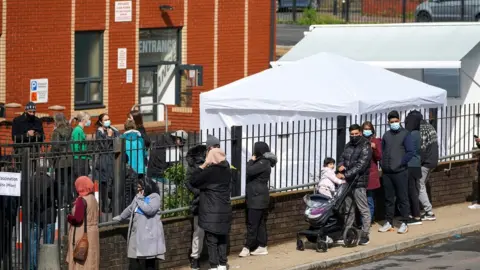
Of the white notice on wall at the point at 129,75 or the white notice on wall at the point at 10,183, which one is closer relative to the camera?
the white notice on wall at the point at 10,183

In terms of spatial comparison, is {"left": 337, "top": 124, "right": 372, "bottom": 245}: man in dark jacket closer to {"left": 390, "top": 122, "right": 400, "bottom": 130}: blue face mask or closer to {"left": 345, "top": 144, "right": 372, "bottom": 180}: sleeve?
{"left": 345, "top": 144, "right": 372, "bottom": 180}: sleeve

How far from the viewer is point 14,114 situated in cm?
2444

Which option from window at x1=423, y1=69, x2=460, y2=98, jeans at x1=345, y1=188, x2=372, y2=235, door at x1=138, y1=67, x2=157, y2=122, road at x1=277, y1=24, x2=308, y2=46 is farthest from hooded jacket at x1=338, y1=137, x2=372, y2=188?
road at x1=277, y1=24, x2=308, y2=46

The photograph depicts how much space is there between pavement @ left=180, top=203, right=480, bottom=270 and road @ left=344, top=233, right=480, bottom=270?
0.19 m

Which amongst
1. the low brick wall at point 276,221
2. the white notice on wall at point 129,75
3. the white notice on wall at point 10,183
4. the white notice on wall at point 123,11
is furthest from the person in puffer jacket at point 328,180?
the white notice on wall at point 129,75

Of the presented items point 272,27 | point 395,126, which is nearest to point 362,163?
point 395,126

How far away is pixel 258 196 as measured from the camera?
51.6 ft

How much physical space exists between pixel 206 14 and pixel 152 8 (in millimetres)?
1854

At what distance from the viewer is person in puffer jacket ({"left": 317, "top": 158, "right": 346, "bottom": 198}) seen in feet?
53.8

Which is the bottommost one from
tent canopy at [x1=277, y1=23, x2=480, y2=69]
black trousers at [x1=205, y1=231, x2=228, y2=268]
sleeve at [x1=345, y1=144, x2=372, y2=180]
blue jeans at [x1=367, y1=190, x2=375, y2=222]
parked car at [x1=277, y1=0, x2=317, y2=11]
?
black trousers at [x1=205, y1=231, x2=228, y2=268]

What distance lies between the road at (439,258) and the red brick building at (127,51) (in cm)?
1069

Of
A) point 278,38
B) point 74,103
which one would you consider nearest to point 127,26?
point 74,103

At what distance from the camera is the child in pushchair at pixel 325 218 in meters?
16.2

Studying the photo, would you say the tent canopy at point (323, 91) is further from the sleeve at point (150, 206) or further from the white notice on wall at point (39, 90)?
the white notice on wall at point (39, 90)
